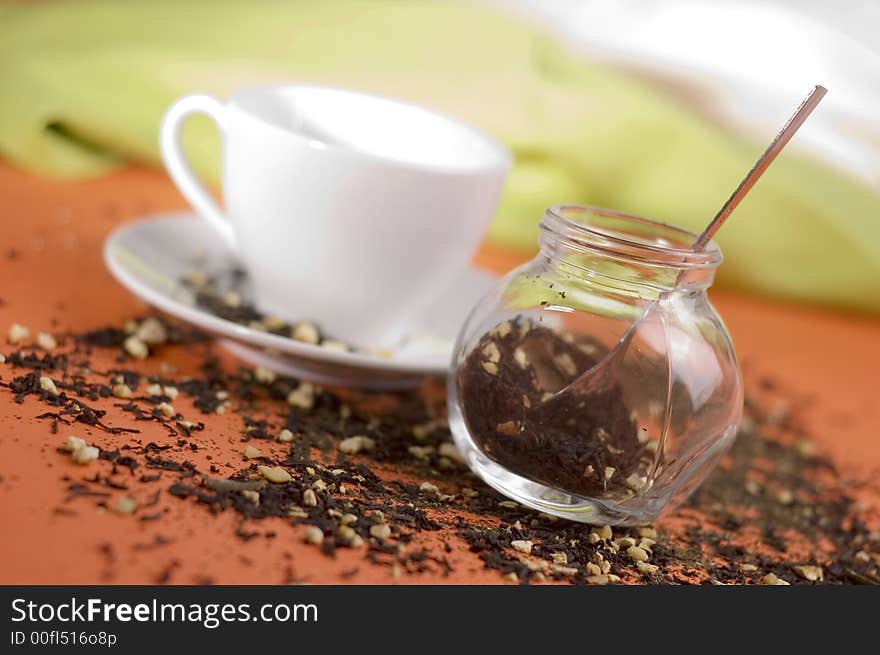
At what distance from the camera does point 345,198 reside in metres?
0.94

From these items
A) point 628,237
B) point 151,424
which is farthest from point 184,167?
point 628,237

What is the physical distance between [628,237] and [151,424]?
0.42 meters

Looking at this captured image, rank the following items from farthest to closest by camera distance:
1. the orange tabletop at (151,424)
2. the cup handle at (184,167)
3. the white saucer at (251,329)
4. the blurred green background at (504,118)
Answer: the blurred green background at (504,118)
the cup handle at (184,167)
the white saucer at (251,329)
the orange tabletop at (151,424)

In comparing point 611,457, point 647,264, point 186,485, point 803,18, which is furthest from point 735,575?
point 803,18

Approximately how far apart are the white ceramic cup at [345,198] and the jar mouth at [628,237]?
16 centimetres

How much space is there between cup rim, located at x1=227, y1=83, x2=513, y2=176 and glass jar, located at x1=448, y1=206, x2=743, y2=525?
177mm

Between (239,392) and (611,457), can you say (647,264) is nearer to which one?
(611,457)

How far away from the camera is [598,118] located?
158cm

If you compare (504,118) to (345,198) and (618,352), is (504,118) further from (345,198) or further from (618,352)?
(618,352)

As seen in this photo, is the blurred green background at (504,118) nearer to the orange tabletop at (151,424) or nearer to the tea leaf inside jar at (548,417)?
the orange tabletop at (151,424)

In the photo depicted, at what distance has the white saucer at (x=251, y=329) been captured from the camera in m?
0.90

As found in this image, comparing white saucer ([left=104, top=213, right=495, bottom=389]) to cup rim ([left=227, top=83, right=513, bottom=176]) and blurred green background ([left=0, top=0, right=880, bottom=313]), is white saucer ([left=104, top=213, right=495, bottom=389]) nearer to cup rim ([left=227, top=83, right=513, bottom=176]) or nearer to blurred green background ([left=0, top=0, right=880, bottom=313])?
cup rim ([left=227, top=83, right=513, bottom=176])

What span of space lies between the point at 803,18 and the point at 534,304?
1.42 m

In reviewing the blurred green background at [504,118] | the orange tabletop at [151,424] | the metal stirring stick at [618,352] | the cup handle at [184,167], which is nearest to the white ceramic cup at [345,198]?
the cup handle at [184,167]
